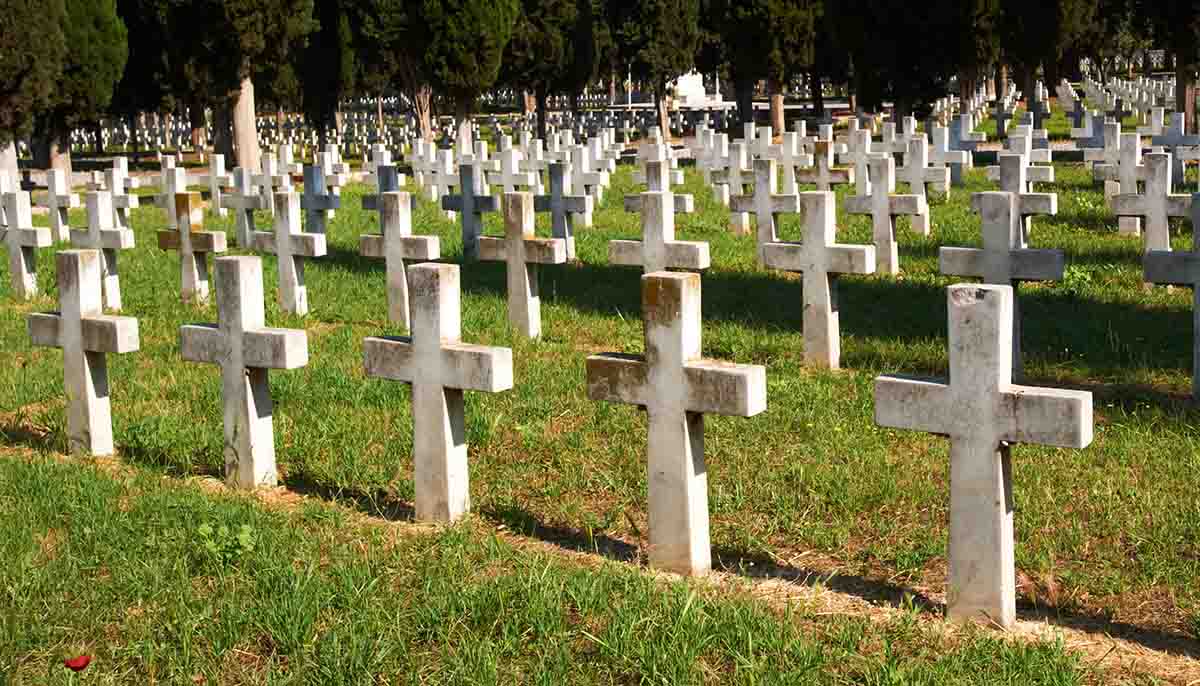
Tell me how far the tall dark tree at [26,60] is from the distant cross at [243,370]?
1705 centimetres

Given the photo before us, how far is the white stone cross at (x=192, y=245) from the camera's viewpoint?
11484 mm

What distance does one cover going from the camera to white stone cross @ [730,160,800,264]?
478 inches

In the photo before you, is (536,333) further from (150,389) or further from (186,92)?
(186,92)

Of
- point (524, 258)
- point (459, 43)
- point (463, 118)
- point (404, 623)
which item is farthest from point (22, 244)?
point (459, 43)

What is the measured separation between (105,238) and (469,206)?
3.03m

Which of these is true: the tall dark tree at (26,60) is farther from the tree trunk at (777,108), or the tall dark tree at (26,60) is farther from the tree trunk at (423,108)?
the tree trunk at (777,108)

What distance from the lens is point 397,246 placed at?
10117mm

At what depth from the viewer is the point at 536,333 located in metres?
9.88

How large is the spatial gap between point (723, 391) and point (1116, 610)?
4.34 feet

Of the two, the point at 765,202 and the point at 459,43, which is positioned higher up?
the point at 459,43

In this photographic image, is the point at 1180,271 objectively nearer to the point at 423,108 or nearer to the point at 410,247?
the point at 410,247

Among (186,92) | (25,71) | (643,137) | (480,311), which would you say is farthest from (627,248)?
(643,137)

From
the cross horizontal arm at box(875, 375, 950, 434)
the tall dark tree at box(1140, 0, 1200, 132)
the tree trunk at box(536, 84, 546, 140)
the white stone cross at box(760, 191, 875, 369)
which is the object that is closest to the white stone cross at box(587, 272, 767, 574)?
the cross horizontal arm at box(875, 375, 950, 434)

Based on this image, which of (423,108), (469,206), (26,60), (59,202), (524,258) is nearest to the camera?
(524,258)
